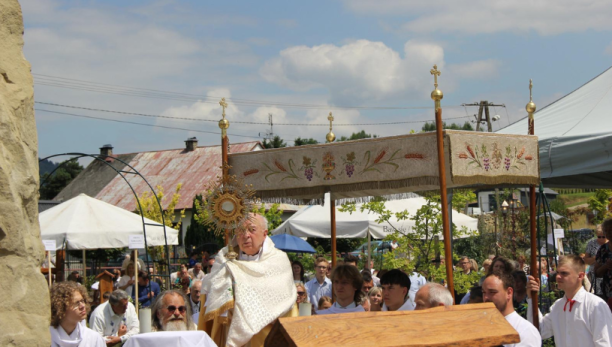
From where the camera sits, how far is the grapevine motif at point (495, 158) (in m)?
6.41

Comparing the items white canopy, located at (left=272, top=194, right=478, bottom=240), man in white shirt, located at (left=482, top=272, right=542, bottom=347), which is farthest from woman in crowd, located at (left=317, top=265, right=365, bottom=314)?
white canopy, located at (left=272, top=194, right=478, bottom=240)

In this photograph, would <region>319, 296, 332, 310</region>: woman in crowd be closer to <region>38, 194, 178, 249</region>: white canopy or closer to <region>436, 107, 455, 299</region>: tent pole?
<region>436, 107, 455, 299</region>: tent pole

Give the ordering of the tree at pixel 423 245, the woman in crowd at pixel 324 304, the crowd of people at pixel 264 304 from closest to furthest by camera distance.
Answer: the crowd of people at pixel 264 304
the woman in crowd at pixel 324 304
the tree at pixel 423 245

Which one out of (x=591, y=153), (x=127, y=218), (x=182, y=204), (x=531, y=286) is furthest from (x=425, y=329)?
(x=182, y=204)

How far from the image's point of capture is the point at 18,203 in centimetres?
264

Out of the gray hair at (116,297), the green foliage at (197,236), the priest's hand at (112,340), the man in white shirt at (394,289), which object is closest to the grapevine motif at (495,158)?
the man in white shirt at (394,289)

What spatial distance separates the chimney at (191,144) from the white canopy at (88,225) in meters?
29.2

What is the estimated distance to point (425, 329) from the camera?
358cm

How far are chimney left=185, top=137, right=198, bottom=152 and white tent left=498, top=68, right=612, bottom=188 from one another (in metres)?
36.2

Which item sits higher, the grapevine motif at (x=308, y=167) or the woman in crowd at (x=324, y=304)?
the grapevine motif at (x=308, y=167)

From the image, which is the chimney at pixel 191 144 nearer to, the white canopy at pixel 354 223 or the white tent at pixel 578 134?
the white canopy at pixel 354 223

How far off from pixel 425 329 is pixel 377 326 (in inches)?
12.3

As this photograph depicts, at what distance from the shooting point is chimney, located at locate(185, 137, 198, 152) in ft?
141

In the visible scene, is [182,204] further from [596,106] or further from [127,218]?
[596,106]
